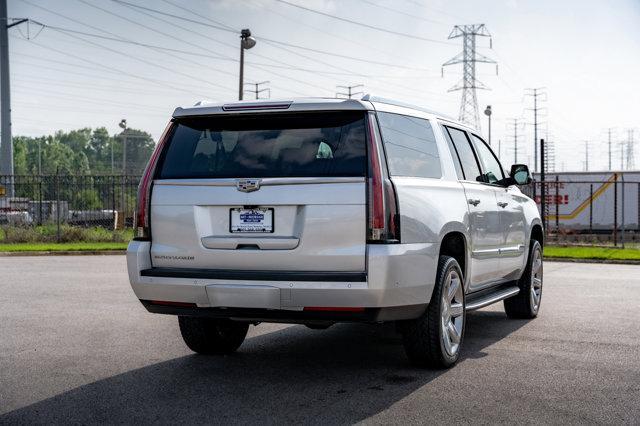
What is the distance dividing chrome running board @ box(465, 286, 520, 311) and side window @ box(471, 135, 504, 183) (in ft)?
3.70

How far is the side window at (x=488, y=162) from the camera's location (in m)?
8.80

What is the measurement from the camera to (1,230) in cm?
2808

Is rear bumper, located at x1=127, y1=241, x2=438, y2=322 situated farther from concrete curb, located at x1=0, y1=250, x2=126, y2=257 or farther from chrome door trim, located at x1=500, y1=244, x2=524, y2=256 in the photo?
concrete curb, located at x1=0, y1=250, x2=126, y2=257

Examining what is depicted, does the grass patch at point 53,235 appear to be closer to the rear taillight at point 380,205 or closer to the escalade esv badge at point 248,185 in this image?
the escalade esv badge at point 248,185

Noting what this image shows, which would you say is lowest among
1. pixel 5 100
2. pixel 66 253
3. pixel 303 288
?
pixel 66 253

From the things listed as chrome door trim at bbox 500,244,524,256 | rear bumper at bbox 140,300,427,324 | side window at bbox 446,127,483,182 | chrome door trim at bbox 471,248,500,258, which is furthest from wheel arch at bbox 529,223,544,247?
rear bumper at bbox 140,300,427,324

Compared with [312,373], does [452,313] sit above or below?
above

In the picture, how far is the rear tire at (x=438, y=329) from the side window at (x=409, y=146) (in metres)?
0.77

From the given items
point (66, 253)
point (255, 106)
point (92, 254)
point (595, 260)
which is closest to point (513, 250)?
point (255, 106)

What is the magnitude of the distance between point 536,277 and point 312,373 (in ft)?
14.0

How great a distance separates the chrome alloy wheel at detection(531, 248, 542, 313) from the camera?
392 inches

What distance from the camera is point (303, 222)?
613 centimetres

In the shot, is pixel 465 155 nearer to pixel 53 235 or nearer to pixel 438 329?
pixel 438 329

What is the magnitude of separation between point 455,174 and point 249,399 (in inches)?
115
